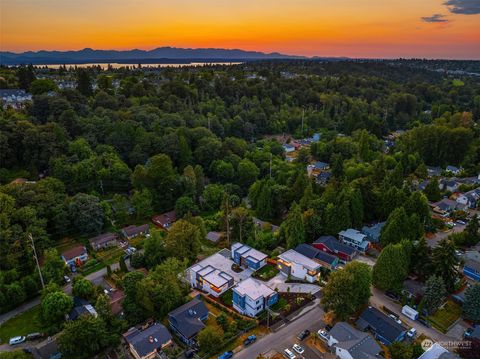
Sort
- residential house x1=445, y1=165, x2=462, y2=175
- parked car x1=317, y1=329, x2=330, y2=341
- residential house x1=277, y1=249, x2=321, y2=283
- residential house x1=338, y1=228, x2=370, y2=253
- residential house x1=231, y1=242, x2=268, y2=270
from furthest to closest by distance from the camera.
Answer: residential house x1=445, y1=165, x2=462, y2=175
residential house x1=338, y1=228, x2=370, y2=253
residential house x1=231, y1=242, x2=268, y2=270
residential house x1=277, y1=249, x2=321, y2=283
parked car x1=317, y1=329, x2=330, y2=341

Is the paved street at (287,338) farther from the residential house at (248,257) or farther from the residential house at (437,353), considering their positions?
the residential house at (248,257)

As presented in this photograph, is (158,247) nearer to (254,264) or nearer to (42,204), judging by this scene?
(254,264)

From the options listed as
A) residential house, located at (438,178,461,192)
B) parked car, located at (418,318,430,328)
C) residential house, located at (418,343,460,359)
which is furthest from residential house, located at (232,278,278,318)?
residential house, located at (438,178,461,192)

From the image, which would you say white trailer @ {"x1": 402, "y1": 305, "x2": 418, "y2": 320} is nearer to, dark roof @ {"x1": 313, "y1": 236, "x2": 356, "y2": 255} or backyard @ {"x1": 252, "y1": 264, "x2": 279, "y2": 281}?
dark roof @ {"x1": 313, "y1": 236, "x2": 356, "y2": 255}

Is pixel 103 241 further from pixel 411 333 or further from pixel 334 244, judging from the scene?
pixel 411 333

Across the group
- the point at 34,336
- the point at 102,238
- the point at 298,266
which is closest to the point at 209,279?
the point at 298,266

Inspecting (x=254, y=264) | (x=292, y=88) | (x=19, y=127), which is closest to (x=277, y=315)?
(x=254, y=264)
